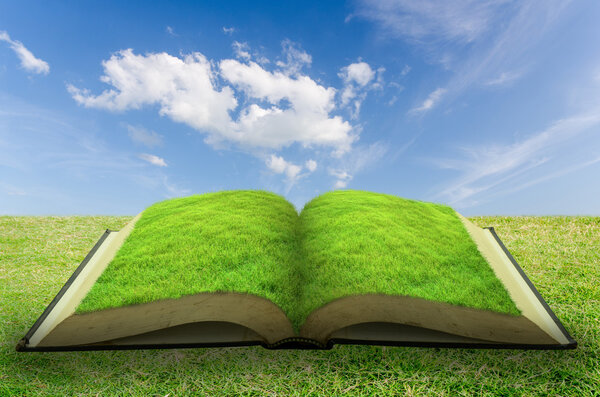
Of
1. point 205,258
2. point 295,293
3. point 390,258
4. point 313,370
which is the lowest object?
point 313,370

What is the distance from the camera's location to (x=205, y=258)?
2930mm

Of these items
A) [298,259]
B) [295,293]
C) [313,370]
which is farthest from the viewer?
[298,259]

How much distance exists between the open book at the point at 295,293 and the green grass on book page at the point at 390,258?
0.04 ft

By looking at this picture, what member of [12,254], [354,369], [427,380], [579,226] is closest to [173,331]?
[354,369]

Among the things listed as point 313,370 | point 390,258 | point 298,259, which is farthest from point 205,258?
point 390,258

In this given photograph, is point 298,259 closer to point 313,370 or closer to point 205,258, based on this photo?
point 205,258

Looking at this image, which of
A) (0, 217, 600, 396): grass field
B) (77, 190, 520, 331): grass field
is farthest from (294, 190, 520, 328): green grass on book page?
(0, 217, 600, 396): grass field

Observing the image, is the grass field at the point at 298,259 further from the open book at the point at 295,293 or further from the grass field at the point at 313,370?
the grass field at the point at 313,370

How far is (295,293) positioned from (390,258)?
0.81m

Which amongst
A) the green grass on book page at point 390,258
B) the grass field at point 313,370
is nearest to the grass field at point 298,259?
the green grass on book page at point 390,258

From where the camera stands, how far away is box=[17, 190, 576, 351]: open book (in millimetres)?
2426

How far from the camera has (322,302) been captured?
2445 millimetres

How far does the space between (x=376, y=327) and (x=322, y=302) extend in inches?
17.3

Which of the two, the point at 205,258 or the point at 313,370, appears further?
the point at 205,258
